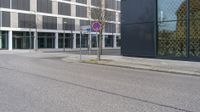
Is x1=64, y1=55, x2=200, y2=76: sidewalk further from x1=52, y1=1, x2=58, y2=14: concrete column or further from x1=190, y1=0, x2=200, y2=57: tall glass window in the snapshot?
x1=52, y1=1, x2=58, y2=14: concrete column

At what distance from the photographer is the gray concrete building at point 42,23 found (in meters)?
63.1

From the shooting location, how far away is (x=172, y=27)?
23469 millimetres

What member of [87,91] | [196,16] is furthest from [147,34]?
[87,91]

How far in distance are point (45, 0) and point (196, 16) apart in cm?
5149

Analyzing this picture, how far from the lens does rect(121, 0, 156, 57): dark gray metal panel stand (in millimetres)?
24828

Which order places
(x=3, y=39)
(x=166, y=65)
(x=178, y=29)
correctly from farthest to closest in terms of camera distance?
1. (x=3, y=39)
2. (x=178, y=29)
3. (x=166, y=65)

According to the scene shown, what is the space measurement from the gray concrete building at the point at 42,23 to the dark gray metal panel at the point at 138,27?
2822cm

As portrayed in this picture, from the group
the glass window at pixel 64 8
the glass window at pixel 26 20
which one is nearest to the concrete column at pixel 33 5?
the glass window at pixel 26 20

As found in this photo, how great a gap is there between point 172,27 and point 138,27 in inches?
130

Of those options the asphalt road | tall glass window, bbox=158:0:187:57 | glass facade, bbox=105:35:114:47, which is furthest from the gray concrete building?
the asphalt road

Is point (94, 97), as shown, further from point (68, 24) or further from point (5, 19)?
point (68, 24)

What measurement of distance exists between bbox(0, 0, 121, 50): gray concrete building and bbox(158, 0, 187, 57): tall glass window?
3155 centimetres

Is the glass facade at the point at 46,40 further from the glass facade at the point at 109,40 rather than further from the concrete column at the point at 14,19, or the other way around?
the glass facade at the point at 109,40

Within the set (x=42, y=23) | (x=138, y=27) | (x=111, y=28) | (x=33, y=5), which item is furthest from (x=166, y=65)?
(x=111, y=28)
